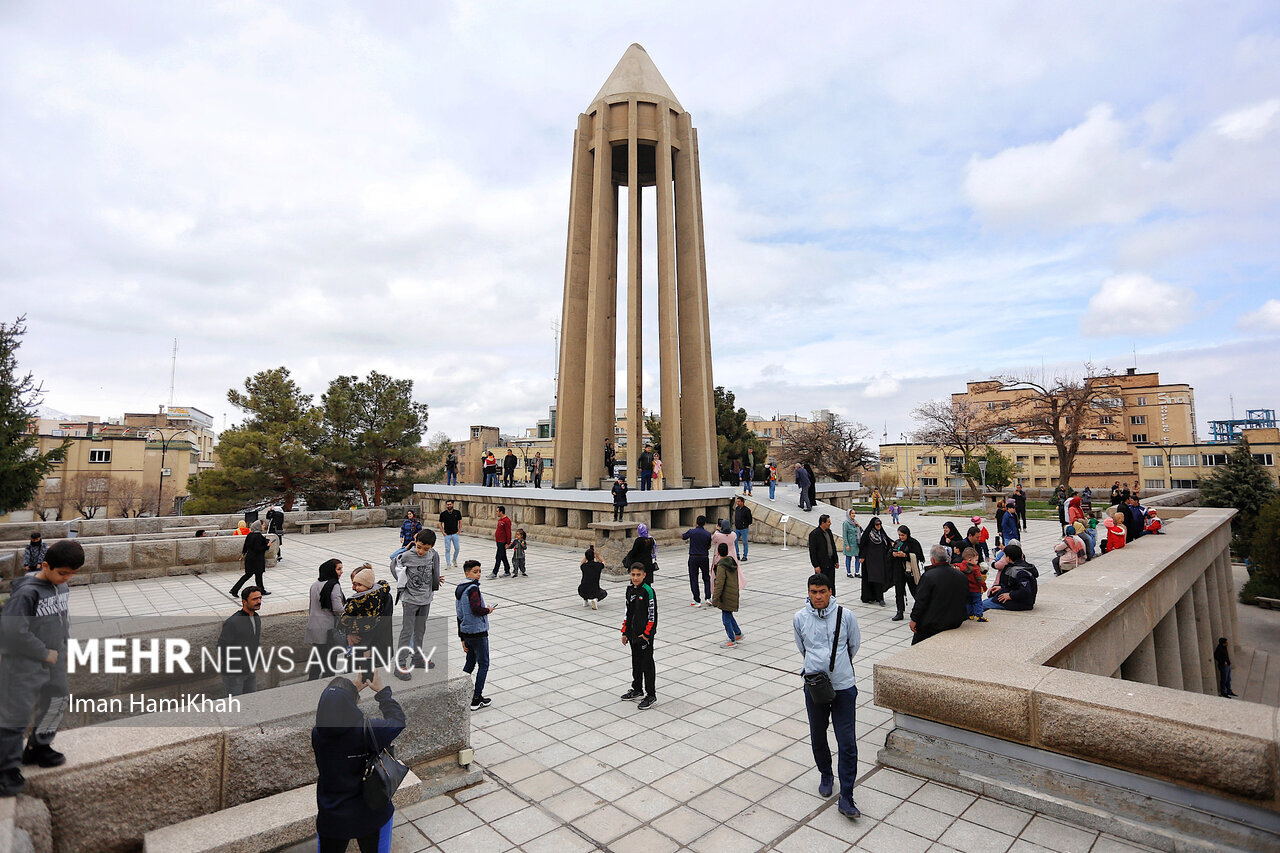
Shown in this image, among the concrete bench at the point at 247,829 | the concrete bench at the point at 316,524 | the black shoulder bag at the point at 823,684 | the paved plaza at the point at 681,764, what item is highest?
the black shoulder bag at the point at 823,684

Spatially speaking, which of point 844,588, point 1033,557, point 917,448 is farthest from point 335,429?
point 917,448

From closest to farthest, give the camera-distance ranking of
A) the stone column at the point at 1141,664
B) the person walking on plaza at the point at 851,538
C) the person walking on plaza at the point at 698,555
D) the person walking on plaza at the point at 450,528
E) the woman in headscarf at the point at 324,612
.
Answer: the woman in headscarf at the point at 324,612 → the stone column at the point at 1141,664 → the person walking on plaza at the point at 698,555 → the person walking on plaza at the point at 851,538 → the person walking on plaza at the point at 450,528

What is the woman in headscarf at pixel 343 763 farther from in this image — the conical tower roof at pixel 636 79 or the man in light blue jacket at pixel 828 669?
the conical tower roof at pixel 636 79

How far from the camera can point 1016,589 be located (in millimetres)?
6863

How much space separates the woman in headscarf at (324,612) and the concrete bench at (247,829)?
208 cm

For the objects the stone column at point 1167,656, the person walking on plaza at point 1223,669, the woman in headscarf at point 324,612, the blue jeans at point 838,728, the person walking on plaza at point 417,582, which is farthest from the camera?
the person walking on plaza at point 1223,669

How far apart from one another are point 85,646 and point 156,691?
118 cm

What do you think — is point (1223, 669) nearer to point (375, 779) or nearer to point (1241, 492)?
point (375, 779)

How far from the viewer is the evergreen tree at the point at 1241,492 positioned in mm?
26047

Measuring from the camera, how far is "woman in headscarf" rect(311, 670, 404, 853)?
2.90m

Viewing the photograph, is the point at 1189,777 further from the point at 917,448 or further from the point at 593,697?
the point at 917,448

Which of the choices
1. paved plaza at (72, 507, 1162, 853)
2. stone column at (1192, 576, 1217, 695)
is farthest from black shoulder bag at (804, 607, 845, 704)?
stone column at (1192, 576, 1217, 695)

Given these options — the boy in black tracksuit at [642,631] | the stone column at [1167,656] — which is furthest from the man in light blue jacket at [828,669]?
the stone column at [1167,656]

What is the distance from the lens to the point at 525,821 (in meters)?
4.15
